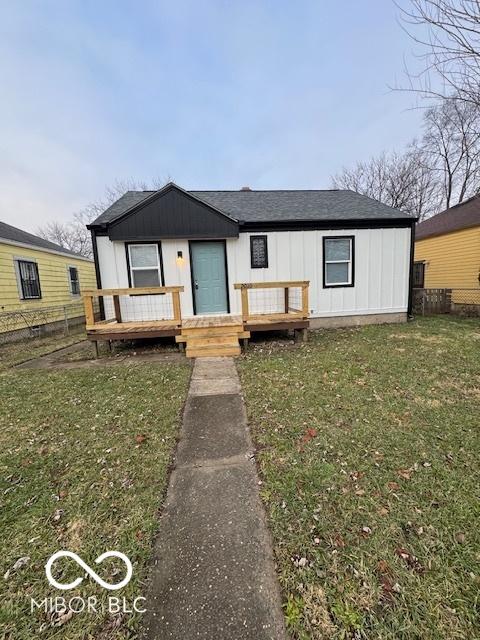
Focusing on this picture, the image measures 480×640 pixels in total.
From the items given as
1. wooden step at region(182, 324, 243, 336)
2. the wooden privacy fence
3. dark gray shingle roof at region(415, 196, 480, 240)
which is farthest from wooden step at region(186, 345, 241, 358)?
dark gray shingle roof at region(415, 196, 480, 240)

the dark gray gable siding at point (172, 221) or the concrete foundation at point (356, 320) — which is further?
the concrete foundation at point (356, 320)

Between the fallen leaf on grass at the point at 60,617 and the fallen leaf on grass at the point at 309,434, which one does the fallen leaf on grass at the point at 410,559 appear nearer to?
the fallen leaf on grass at the point at 309,434

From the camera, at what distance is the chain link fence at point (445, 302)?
10.7 meters

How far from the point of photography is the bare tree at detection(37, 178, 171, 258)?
24578mm

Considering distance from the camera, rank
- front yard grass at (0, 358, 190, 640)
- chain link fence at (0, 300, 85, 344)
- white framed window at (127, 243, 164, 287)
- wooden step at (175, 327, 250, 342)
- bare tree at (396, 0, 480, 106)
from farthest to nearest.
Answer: chain link fence at (0, 300, 85, 344), white framed window at (127, 243, 164, 287), wooden step at (175, 327, 250, 342), bare tree at (396, 0, 480, 106), front yard grass at (0, 358, 190, 640)

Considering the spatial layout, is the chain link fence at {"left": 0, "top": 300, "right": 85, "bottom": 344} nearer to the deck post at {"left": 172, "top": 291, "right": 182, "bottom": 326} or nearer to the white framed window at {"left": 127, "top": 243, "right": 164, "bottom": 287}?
the white framed window at {"left": 127, "top": 243, "right": 164, "bottom": 287}

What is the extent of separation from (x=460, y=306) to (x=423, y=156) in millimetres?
14109

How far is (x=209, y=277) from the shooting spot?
7652mm

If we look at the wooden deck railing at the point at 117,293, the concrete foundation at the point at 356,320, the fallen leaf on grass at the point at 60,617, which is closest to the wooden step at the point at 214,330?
the wooden deck railing at the point at 117,293

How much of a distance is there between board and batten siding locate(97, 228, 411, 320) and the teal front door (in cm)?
18

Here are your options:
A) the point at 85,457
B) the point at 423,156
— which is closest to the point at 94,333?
the point at 85,457

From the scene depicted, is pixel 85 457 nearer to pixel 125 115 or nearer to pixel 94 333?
pixel 94 333

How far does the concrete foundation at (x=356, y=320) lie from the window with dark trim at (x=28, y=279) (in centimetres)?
994

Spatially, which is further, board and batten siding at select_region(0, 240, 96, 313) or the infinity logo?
board and batten siding at select_region(0, 240, 96, 313)
